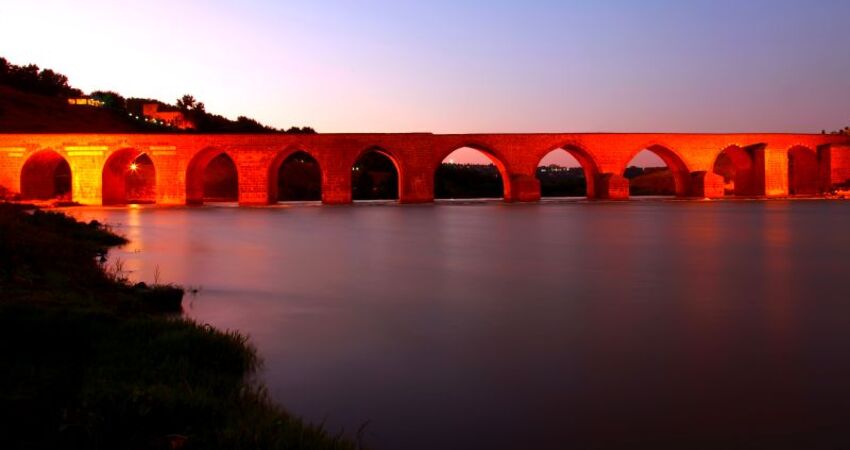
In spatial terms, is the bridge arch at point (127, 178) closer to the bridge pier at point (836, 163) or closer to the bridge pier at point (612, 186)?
the bridge pier at point (612, 186)

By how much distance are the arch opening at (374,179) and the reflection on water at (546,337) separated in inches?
1294

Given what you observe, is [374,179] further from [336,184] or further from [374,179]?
[336,184]

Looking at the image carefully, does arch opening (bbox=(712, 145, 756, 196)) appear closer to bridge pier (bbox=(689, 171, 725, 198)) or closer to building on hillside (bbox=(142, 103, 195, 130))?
bridge pier (bbox=(689, 171, 725, 198))

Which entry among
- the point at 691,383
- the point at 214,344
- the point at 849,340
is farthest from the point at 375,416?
the point at 849,340

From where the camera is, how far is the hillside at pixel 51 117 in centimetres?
4650

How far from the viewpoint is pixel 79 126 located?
51.8 m

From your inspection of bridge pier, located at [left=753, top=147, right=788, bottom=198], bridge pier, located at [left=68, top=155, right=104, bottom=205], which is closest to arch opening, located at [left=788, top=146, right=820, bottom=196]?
bridge pier, located at [left=753, top=147, right=788, bottom=198]

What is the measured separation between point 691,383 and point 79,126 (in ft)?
183

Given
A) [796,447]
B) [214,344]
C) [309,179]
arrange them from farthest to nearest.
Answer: [309,179], [214,344], [796,447]

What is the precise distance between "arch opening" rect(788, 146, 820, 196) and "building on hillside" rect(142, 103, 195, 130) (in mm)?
48440

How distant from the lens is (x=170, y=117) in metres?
63.4

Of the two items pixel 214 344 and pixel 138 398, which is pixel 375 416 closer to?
pixel 138 398

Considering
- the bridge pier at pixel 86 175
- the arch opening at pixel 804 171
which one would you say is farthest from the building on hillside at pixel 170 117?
the arch opening at pixel 804 171

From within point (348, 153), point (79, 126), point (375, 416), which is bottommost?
point (375, 416)
